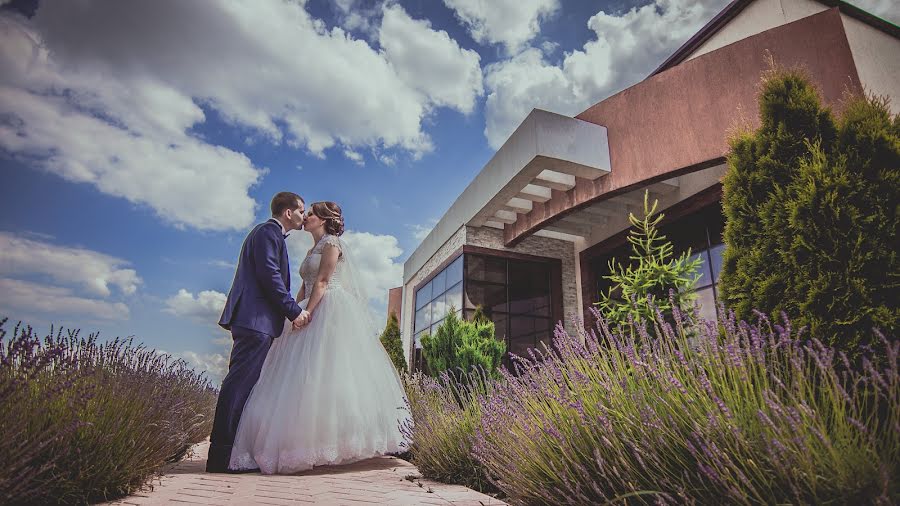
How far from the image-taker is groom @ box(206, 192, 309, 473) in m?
3.32

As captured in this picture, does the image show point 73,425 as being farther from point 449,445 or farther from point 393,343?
point 393,343

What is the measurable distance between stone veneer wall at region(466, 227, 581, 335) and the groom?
26.2 ft

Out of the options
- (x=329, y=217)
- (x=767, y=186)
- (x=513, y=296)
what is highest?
(x=513, y=296)

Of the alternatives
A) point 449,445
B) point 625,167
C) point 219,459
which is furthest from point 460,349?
point 625,167

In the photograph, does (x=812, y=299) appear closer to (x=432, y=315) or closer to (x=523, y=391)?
(x=523, y=391)

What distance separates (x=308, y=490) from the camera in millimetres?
2564

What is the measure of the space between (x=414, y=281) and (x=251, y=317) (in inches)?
510

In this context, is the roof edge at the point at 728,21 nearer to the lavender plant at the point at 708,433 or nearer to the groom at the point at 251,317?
the lavender plant at the point at 708,433

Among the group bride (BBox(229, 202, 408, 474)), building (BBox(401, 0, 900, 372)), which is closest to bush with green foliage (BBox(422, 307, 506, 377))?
bride (BBox(229, 202, 408, 474))

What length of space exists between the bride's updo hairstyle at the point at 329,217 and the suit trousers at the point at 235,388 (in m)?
1.25

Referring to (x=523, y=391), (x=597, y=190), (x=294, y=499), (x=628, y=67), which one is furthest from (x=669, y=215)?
(x=294, y=499)

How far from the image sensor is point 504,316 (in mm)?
11656

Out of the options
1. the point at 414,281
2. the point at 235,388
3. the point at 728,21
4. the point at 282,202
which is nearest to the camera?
the point at 235,388

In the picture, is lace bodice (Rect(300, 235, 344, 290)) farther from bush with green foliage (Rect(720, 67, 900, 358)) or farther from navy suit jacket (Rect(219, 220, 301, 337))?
bush with green foliage (Rect(720, 67, 900, 358))
